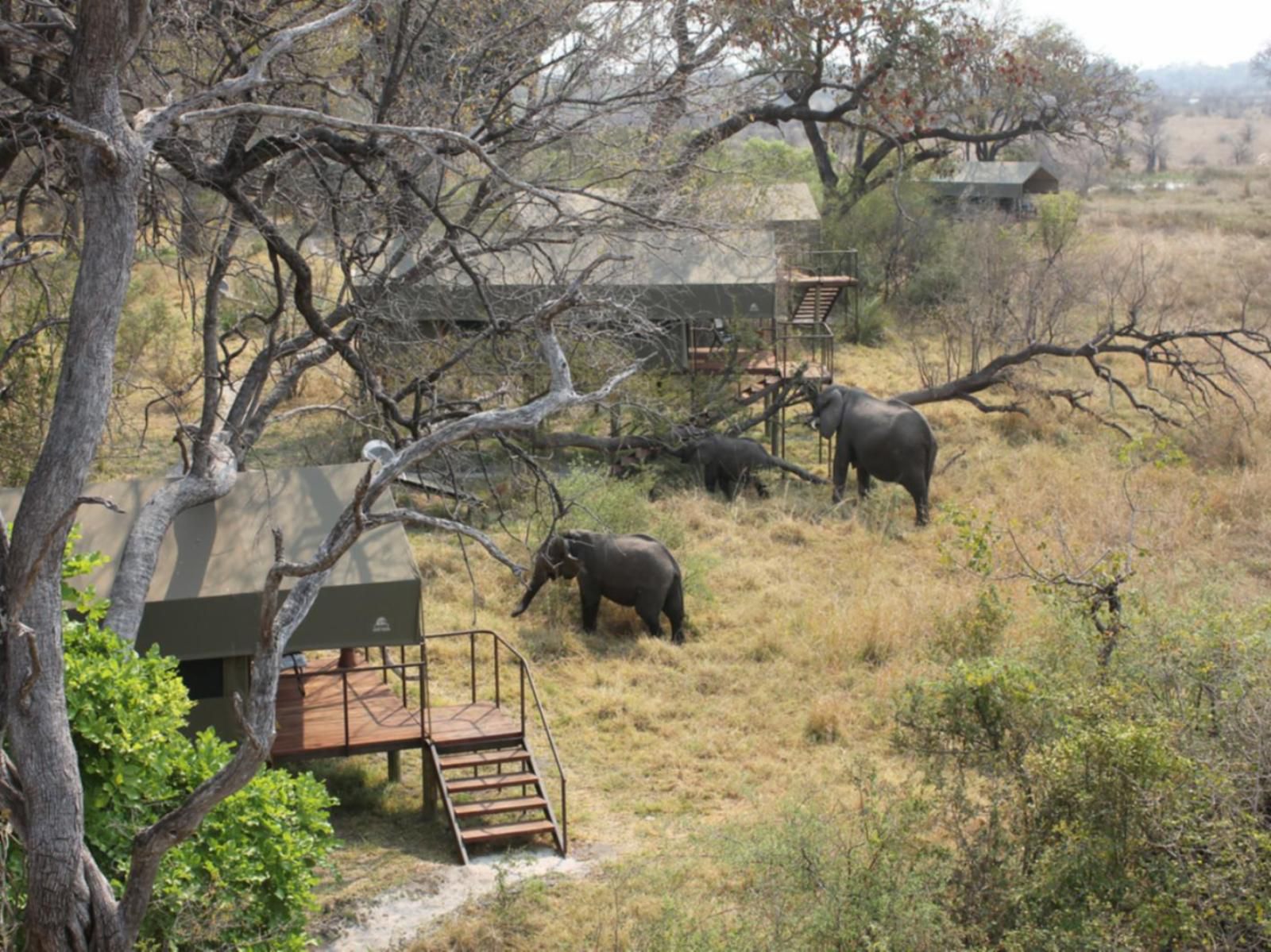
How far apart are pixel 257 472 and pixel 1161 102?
12265 centimetres

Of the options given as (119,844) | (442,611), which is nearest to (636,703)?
(442,611)

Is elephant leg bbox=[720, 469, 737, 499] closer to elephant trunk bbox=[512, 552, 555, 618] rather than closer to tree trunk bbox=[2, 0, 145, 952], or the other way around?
elephant trunk bbox=[512, 552, 555, 618]

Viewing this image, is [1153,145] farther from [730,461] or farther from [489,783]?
[489,783]

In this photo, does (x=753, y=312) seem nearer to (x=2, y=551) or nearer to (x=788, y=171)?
(x=788, y=171)

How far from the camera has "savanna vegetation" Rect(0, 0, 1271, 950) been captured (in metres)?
6.35

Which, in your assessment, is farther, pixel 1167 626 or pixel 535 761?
pixel 535 761

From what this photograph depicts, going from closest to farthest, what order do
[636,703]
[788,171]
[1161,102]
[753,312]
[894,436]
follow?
[636,703] < [894,436] < [753,312] < [788,171] < [1161,102]

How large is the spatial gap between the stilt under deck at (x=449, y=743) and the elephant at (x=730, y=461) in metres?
7.85

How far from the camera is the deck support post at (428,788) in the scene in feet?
33.9

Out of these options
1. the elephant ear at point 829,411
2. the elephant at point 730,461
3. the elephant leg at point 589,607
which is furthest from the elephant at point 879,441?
the elephant leg at point 589,607

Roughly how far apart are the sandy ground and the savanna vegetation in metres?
0.23

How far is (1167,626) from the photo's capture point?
9141 mm

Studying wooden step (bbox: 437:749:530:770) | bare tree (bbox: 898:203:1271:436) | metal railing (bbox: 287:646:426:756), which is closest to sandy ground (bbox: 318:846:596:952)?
wooden step (bbox: 437:749:530:770)

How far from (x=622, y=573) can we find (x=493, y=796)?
3.60 meters
